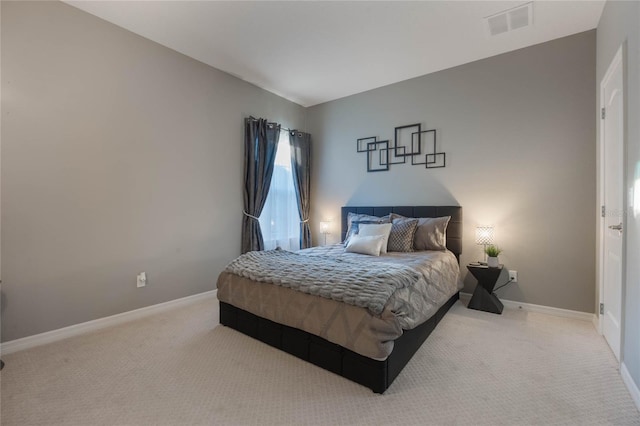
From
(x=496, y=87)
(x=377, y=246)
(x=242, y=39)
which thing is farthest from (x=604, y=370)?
(x=242, y=39)

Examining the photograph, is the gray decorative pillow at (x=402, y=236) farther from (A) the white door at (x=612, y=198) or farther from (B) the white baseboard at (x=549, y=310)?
(A) the white door at (x=612, y=198)

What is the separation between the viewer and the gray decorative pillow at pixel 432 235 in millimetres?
3213

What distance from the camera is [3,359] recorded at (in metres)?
2.00

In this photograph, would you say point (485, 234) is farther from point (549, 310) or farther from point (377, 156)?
point (377, 156)

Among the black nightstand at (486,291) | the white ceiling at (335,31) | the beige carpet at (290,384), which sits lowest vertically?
the beige carpet at (290,384)

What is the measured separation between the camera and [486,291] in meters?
2.98

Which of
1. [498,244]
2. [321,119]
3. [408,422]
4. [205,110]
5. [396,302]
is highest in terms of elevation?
[321,119]

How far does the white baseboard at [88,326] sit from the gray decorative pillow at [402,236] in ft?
8.04

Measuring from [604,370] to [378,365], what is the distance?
1588 millimetres

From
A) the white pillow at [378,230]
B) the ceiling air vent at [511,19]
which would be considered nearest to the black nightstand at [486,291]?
the white pillow at [378,230]

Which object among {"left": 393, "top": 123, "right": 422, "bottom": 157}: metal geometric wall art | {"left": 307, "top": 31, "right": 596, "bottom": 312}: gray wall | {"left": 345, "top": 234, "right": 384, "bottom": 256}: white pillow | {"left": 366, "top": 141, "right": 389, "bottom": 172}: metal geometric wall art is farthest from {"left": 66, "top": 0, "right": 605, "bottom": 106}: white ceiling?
{"left": 345, "top": 234, "right": 384, "bottom": 256}: white pillow

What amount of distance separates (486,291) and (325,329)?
2113 mm

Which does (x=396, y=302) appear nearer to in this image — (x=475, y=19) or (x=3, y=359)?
(x=475, y=19)

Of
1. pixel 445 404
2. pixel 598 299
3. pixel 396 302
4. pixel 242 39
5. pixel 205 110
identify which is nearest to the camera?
pixel 445 404
